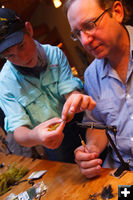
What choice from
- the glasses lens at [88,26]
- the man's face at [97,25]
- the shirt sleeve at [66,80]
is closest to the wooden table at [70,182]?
the shirt sleeve at [66,80]

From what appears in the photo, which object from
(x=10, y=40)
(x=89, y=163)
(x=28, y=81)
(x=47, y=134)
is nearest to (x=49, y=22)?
(x=28, y=81)

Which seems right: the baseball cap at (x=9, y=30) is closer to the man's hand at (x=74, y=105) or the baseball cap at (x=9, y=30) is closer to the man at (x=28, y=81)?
the man at (x=28, y=81)

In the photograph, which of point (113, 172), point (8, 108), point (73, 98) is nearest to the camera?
point (113, 172)

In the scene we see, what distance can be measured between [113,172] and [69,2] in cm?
129

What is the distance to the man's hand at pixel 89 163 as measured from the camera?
141 centimetres

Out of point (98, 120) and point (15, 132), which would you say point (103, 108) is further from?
point (15, 132)

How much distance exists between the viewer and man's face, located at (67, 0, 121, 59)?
1.50 metres

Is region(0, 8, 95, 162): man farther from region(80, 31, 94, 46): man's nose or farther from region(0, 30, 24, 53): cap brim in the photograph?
region(80, 31, 94, 46): man's nose

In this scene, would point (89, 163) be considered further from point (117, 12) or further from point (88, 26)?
point (117, 12)

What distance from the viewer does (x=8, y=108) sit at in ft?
6.60

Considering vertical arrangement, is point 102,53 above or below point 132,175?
above

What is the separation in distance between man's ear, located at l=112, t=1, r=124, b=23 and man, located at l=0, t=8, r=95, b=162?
0.72m

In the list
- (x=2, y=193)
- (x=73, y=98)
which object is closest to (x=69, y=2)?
(x=73, y=98)

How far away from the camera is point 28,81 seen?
2094mm
